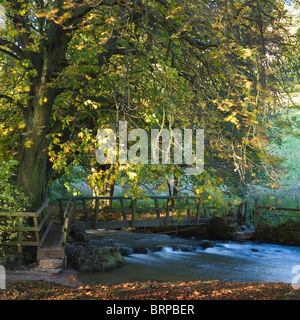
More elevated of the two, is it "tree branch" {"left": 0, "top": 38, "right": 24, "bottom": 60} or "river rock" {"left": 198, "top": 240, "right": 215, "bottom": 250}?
"tree branch" {"left": 0, "top": 38, "right": 24, "bottom": 60}

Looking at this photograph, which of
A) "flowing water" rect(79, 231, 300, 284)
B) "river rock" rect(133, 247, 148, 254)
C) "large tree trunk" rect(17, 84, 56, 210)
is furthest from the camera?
"river rock" rect(133, 247, 148, 254)

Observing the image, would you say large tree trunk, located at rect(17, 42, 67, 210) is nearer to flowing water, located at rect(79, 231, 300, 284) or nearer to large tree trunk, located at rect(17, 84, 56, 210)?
large tree trunk, located at rect(17, 84, 56, 210)

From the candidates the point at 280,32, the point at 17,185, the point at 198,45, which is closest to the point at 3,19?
the point at 17,185

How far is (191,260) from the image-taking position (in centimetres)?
1576

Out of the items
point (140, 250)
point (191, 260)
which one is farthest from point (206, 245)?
point (140, 250)

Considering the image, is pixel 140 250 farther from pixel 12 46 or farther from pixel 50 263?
pixel 12 46

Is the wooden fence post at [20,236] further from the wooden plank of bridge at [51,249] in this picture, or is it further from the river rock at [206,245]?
the river rock at [206,245]

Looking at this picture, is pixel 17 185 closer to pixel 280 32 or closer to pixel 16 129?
pixel 16 129

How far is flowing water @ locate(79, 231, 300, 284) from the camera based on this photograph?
42.7ft

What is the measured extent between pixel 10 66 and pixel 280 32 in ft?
24.6

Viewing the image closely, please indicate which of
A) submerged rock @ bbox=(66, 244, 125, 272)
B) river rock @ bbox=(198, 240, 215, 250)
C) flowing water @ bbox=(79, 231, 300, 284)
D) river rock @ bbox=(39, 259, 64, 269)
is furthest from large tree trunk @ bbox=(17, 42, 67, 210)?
river rock @ bbox=(198, 240, 215, 250)

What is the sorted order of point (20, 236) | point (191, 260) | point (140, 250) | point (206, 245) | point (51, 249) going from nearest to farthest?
point (20, 236) → point (51, 249) → point (191, 260) → point (140, 250) → point (206, 245)

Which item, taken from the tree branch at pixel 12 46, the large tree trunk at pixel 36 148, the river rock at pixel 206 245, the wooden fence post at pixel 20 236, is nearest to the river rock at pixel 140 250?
the river rock at pixel 206 245

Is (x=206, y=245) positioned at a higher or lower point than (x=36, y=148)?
lower
